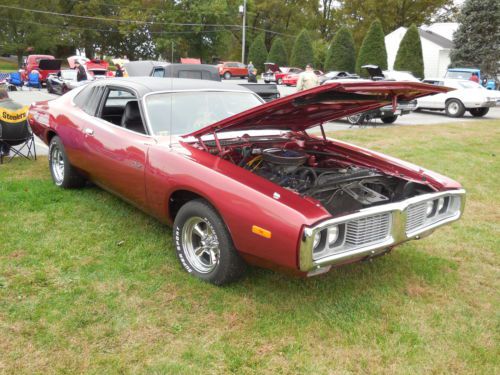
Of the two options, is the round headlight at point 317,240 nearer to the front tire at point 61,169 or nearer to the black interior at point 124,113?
the black interior at point 124,113

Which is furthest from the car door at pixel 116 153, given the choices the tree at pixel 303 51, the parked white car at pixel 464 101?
the tree at pixel 303 51

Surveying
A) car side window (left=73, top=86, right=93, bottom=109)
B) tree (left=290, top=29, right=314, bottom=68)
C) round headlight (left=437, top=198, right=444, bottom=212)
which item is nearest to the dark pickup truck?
car side window (left=73, top=86, right=93, bottom=109)

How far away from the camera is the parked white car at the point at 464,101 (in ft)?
49.9

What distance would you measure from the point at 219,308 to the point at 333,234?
938 millimetres

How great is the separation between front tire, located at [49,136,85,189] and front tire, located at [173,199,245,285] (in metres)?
2.17

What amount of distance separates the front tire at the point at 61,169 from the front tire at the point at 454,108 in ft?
46.4

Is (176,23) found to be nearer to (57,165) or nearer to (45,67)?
(45,67)

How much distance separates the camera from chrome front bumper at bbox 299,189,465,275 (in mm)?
2566

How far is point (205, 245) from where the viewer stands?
10.9ft

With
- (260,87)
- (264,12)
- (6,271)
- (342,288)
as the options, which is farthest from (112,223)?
(264,12)

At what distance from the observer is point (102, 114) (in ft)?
15.1

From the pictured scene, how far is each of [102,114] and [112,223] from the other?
3.75ft

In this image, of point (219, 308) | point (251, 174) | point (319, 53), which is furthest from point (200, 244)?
point (319, 53)

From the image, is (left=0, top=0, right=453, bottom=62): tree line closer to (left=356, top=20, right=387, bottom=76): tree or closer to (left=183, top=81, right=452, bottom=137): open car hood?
(left=356, top=20, right=387, bottom=76): tree
